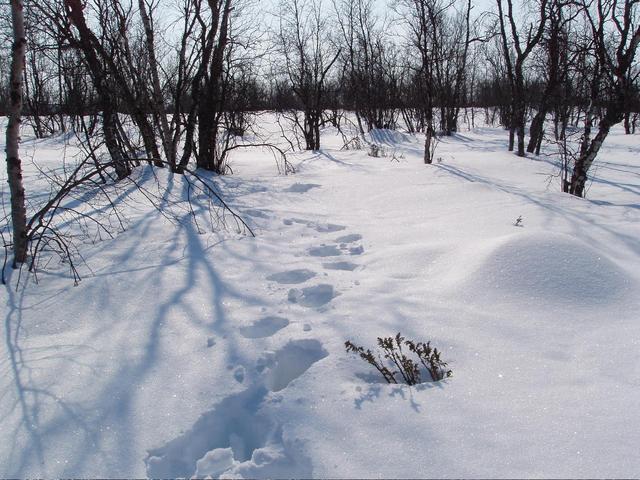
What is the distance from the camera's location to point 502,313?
8.64 ft

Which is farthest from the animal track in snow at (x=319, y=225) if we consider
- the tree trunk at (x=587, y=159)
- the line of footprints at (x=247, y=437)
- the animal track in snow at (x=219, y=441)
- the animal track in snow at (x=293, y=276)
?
the tree trunk at (x=587, y=159)

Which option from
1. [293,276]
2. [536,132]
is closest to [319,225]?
[293,276]

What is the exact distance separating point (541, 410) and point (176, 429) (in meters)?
1.59

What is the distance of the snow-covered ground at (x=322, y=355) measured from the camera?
1691 millimetres

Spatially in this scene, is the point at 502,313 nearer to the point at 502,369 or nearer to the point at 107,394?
the point at 502,369

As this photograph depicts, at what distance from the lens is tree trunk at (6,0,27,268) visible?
3.00 m

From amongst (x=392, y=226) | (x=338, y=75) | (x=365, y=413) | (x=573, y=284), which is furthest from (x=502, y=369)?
(x=338, y=75)

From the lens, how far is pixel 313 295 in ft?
10.1

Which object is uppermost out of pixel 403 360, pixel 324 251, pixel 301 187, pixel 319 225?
pixel 301 187

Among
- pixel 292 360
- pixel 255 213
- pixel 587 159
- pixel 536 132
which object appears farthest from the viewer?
pixel 536 132

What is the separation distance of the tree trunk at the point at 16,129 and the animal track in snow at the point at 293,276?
6.45 ft

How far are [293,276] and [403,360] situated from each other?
4.83 feet

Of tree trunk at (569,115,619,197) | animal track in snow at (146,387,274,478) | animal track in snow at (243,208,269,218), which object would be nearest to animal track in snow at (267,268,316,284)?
animal track in snow at (146,387,274,478)

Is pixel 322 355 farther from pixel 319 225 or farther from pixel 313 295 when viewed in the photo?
pixel 319 225
